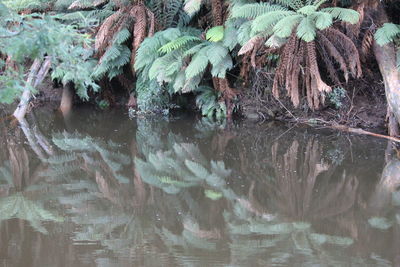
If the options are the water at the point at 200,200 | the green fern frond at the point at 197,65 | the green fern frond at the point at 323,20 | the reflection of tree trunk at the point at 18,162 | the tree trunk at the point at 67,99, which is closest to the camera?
the water at the point at 200,200

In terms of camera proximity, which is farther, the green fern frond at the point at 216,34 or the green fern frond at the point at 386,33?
the green fern frond at the point at 216,34

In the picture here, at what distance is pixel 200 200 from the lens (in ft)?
17.0

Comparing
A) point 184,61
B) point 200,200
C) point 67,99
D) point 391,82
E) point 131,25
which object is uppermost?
point 131,25

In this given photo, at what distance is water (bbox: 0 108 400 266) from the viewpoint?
12.5ft

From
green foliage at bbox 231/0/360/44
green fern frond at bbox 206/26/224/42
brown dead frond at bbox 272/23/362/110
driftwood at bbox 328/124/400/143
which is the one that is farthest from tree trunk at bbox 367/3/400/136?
green fern frond at bbox 206/26/224/42

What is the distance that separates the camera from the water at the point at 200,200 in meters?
3.82

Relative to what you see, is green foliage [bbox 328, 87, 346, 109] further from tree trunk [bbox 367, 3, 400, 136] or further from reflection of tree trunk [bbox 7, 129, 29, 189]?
reflection of tree trunk [bbox 7, 129, 29, 189]

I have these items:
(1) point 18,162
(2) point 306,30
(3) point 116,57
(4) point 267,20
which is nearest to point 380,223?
(2) point 306,30

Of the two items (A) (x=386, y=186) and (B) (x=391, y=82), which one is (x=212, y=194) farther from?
(B) (x=391, y=82)

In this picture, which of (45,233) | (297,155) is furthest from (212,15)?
(45,233)

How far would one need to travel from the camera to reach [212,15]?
33.7 ft

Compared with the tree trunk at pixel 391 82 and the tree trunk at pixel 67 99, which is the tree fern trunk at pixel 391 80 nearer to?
the tree trunk at pixel 391 82

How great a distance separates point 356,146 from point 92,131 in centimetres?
506

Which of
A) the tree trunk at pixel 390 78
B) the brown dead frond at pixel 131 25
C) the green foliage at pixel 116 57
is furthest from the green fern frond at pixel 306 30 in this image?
the green foliage at pixel 116 57
